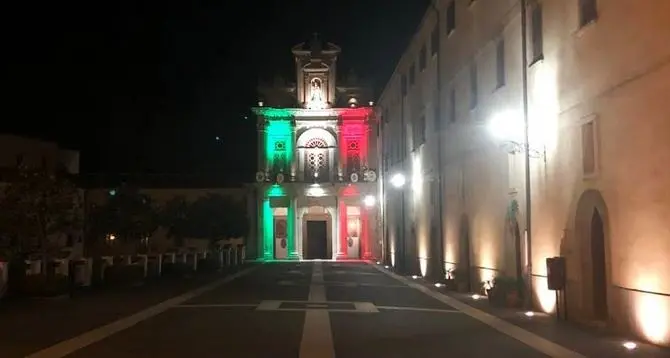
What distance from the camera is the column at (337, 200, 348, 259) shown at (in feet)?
216

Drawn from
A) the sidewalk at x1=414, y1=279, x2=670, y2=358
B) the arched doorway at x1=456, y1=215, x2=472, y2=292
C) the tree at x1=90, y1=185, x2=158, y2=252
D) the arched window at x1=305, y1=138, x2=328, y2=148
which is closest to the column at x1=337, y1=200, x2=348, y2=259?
the arched window at x1=305, y1=138, x2=328, y2=148

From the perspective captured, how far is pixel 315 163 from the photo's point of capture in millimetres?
67500

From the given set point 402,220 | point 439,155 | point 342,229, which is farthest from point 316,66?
point 439,155

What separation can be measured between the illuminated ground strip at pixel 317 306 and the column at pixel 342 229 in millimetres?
42088

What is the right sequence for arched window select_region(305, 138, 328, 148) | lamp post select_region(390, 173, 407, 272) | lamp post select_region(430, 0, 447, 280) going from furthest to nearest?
arched window select_region(305, 138, 328, 148), lamp post select_region(390, 173, 407, 272), lamp post select_region(430, 0, 447, 280)

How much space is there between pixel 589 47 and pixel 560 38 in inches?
70.1

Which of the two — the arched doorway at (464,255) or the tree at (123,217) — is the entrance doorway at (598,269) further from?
the tree at (123,217)

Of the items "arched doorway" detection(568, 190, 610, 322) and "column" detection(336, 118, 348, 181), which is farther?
"column" detection(336, 118, 348, 181)

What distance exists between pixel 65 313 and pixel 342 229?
152 ft

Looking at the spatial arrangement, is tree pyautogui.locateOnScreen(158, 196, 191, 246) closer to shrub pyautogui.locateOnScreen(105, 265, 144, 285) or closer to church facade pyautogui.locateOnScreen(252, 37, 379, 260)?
church facade pyautogui.locateOnScreen(252, 37, 379, 260)

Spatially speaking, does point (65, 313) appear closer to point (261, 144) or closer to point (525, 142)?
point (525, 142)

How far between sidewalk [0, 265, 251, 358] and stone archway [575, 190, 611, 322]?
Answer: 393 inches

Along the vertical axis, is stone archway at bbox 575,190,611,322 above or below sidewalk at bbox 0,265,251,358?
above

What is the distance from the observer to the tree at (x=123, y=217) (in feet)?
171
